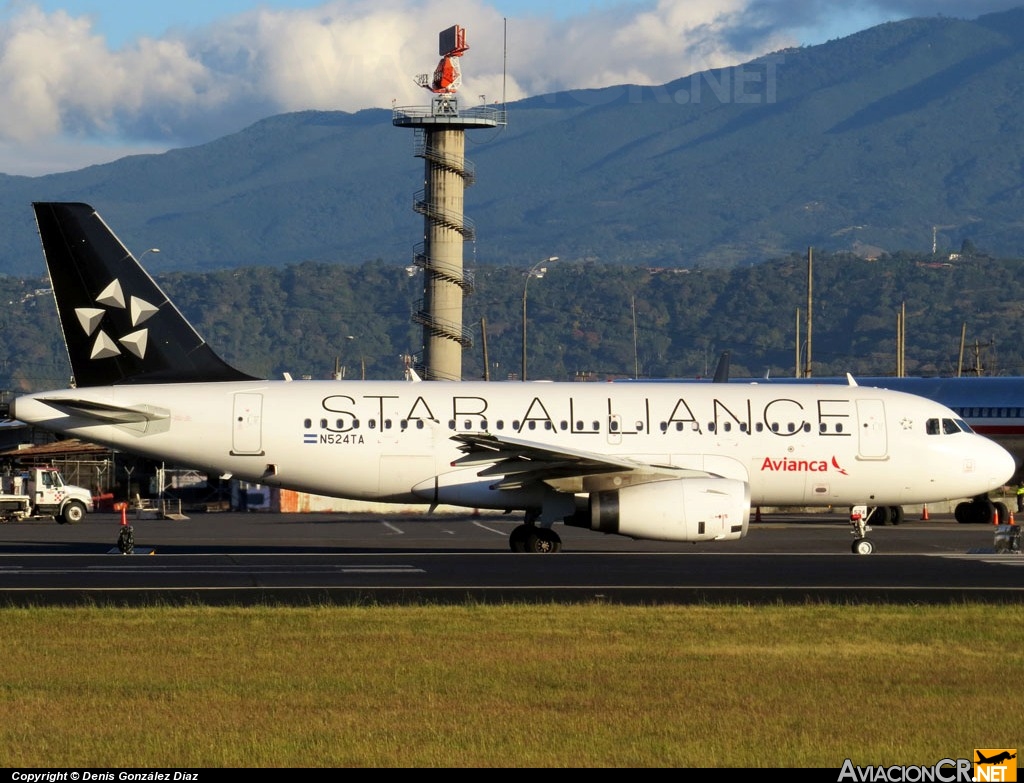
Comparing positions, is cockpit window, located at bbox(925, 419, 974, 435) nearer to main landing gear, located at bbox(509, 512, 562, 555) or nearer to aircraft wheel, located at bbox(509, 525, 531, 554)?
main landing gear, located at bbox(509, 512, 562, 555)

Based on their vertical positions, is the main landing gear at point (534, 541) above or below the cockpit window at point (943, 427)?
below

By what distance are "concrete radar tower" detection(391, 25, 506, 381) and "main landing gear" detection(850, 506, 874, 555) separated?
47.7 metres

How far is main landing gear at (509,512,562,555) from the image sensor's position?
31.6 m

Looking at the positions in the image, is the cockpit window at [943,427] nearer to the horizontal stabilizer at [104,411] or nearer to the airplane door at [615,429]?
the airplane door at [615,429]

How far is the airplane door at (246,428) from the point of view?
1212 inches

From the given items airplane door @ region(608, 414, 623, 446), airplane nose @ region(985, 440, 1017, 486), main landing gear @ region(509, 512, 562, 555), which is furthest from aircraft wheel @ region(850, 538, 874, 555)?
main landing gear @ region(509, 512, 562, 555)

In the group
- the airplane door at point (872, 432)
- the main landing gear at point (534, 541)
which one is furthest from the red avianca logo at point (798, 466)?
the main landing gear at point (534, 541)

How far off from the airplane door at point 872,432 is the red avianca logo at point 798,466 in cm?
67

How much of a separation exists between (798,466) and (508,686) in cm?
1733

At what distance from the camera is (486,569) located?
27625 millimetres

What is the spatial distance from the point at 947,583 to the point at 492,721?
1365 cm

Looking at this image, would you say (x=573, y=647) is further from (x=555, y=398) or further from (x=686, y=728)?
(x=555, y=398)

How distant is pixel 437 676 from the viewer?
1645 cm

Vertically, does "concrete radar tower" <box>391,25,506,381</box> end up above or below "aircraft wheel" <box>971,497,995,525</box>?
above
